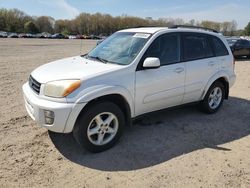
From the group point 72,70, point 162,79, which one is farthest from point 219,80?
point 72,70

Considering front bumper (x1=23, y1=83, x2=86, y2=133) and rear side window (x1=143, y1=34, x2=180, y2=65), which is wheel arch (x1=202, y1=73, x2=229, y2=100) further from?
front bumper (x1=23, y1=83, x2=86, y2=133)

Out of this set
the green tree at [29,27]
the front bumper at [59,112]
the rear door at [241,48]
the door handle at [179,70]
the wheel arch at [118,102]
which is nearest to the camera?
the front bumper at [59,112]

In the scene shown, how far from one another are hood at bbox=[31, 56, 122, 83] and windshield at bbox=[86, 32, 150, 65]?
0.23 metres

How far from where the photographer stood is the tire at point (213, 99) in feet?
19.5

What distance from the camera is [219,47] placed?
606 centimetres

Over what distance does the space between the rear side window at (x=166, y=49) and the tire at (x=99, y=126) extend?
3.52 feet

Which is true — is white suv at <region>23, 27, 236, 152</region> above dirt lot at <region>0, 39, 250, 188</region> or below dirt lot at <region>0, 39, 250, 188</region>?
above

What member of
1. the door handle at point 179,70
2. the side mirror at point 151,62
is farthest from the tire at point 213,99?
the side mirror at point 151,62

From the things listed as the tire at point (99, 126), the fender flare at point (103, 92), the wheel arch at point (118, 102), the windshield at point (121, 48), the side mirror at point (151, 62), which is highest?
the windshield at point (121, 48)

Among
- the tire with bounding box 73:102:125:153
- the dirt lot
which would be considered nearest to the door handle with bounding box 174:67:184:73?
the dirt lot

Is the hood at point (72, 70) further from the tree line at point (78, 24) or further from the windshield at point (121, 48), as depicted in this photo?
the tree line at point (78, 24)

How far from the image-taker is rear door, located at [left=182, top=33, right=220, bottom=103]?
17.4 feet

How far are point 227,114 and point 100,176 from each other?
3.72m

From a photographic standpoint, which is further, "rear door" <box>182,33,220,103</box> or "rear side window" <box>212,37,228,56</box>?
"rear side window" <box>212,37,228,56</box>
